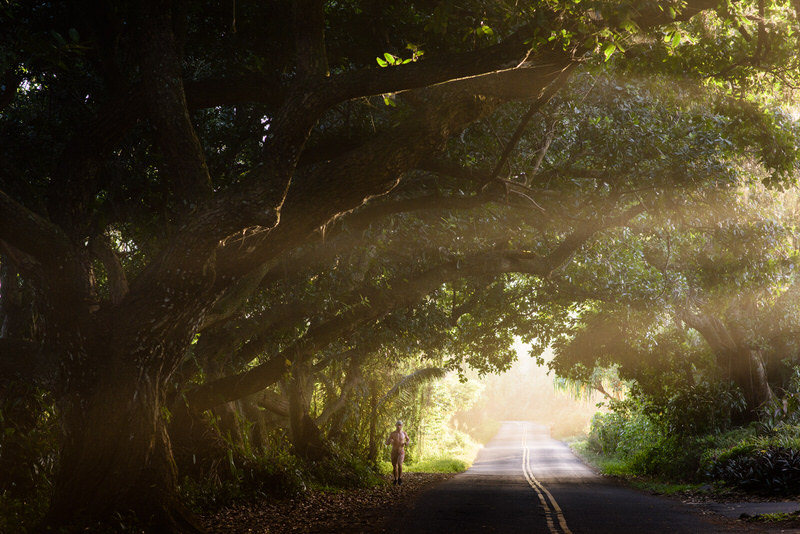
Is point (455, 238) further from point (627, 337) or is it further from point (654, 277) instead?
point (627, 337)

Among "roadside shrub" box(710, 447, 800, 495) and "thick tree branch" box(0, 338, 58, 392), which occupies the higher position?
"thick tree branch" box(0, 338, 58, 392)

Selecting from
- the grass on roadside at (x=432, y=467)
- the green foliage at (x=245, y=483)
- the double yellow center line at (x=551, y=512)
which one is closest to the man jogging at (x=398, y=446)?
the double yellow center line at (x=551, y=512)

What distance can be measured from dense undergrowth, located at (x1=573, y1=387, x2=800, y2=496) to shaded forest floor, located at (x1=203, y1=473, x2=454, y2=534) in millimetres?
8154

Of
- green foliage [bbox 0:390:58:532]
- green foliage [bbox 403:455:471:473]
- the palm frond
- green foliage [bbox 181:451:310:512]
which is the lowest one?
green foliage [bbox 403:455:471:473]

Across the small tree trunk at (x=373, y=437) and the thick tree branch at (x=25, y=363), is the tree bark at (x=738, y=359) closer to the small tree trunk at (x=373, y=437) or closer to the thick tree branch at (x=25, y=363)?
the small tree trunk at (x=373, y=437)

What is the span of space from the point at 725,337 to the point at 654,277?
625cm

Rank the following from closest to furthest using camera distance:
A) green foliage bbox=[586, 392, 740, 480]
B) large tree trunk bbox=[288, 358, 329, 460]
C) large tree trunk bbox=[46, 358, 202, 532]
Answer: large tree trunk bbox=[46, 358, 202, 532] < green foliage bbox=[586, 392, 740, 480] < large tree trunk bbox=[288, 358, 329, 460]

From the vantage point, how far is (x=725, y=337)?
22.4 metres

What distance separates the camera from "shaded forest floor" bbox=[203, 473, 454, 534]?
35.4 feet

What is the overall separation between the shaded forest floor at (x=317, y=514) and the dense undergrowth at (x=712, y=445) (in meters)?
8.15

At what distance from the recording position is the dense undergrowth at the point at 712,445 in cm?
1544

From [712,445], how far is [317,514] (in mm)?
13393

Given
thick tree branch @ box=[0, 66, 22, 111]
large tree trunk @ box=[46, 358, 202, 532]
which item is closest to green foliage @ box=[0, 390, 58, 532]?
large tree trunk @ box=[46, 358, 202, 532]

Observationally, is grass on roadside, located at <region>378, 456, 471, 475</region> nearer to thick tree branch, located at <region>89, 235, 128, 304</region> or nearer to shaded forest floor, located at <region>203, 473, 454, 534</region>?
shaded forest floor, located at <region>203, 473, 454, 534</region>
